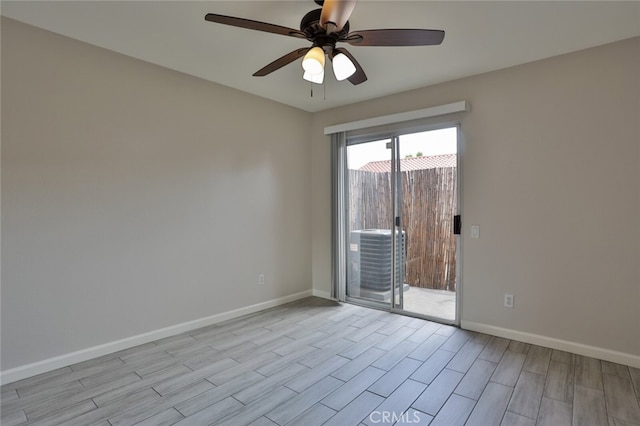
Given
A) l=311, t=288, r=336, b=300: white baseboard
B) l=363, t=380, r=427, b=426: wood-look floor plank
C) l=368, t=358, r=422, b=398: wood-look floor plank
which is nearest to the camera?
l=363, t=380, r=427, b=426: wood-look floor plank

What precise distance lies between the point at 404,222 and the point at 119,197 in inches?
118

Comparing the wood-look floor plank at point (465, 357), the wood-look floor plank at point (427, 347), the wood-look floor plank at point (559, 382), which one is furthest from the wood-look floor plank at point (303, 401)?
the wood-look floor plank at point (559, 382)

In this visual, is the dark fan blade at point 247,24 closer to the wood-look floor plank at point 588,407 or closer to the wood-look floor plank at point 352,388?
the wood-look floor plank at point 352,388

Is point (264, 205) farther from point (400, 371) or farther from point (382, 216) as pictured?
point (400, 371)

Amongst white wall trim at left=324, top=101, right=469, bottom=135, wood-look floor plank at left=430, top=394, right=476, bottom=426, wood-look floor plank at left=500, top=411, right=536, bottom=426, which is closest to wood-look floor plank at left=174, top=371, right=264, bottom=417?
wood-look floor plank at left=430, top=394, right=476, bottom=426

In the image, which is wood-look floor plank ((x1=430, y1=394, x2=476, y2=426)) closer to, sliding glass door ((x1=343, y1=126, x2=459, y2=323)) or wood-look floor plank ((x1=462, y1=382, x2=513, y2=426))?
wood-look floor plank ((x1=462, y1=382, x2=513, y2=426))

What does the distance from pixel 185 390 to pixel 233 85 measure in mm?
3003

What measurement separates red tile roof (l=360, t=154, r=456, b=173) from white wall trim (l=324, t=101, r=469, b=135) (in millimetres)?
457

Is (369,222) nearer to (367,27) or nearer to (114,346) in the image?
(367,27)

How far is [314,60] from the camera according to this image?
6.31ft

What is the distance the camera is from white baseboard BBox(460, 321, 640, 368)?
8.47 ft

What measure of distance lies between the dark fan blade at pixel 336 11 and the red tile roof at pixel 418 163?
7.41 ft

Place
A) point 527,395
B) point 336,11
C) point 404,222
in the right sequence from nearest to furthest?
point 336,11, point 527,395, point 404,222

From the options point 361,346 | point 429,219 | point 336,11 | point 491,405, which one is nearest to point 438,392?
point 491,405
